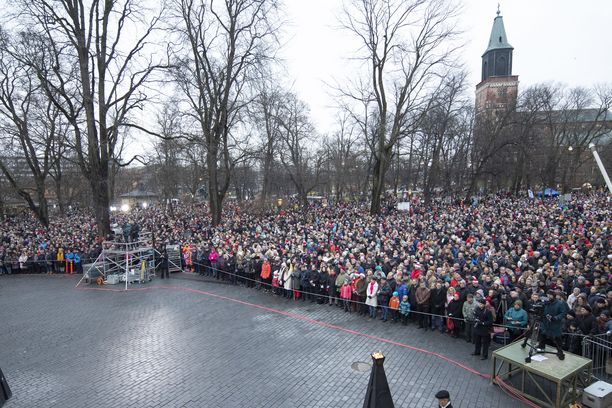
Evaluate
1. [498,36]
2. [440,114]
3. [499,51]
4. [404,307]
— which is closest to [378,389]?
[404,307]

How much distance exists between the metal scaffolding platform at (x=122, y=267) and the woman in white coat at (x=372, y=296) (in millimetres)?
11402

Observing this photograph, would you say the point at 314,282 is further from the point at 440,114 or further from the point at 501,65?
the point at 501,65

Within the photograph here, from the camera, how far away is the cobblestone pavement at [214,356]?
7.62 meters

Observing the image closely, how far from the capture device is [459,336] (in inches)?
415

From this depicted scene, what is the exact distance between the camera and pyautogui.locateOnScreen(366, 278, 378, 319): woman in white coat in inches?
472

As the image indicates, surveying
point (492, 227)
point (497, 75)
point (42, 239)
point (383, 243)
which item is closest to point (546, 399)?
point (383, 243)

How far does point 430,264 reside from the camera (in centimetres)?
1418

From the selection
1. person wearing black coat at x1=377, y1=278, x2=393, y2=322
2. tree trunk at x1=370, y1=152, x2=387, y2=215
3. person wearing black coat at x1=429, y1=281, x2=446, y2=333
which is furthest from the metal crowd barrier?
tree trunk at x1=370, y1=152, x2=387, y2=215

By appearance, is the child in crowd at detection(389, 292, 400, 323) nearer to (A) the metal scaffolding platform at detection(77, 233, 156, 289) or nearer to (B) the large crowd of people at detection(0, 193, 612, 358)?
(B) the large crowd of people at detection(0, 193, 612, 358)

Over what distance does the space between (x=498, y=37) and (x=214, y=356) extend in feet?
246

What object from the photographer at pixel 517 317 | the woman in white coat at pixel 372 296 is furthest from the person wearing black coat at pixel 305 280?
the photographer at pixel 517 317

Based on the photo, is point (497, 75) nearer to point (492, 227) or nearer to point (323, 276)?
point (492, 227)

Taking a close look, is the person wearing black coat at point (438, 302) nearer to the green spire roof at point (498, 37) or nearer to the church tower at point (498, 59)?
the church tower at point (498, 59)

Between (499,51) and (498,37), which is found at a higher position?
(498,37)
